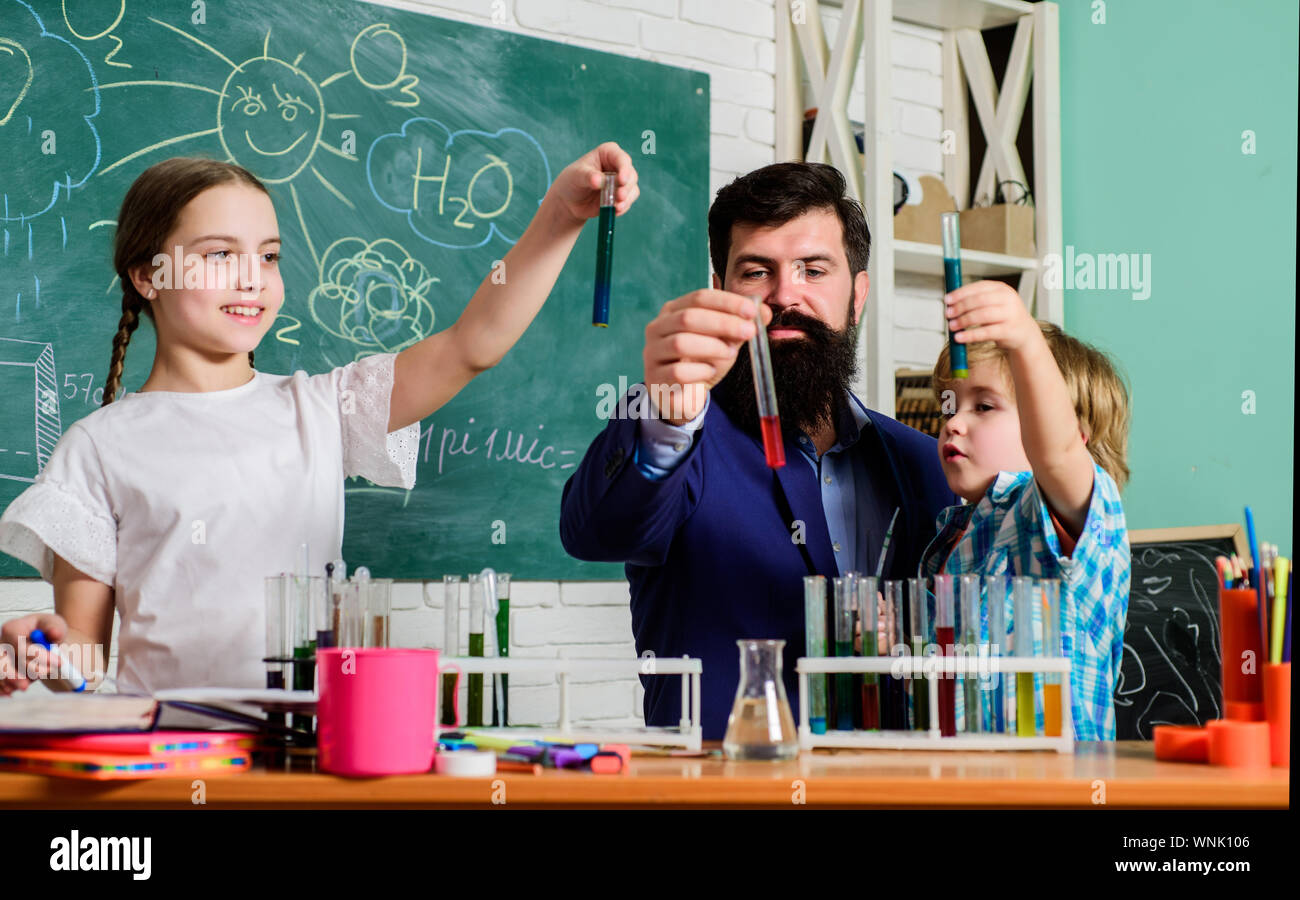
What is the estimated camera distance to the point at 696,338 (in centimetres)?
113

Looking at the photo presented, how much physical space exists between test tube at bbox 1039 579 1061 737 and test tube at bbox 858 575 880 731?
0.15 m

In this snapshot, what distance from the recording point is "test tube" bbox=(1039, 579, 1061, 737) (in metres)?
1.07

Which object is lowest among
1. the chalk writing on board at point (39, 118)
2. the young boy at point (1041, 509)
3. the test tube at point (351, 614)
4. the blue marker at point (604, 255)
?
the test tube at point (351, 614)

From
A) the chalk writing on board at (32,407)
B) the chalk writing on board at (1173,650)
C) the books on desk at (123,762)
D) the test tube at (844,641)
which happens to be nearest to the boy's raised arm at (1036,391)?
the test tube at (844,641)

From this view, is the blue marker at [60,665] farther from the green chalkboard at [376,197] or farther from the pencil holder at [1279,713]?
the green chalkboard at [376,197]

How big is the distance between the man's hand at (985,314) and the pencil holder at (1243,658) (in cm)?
30

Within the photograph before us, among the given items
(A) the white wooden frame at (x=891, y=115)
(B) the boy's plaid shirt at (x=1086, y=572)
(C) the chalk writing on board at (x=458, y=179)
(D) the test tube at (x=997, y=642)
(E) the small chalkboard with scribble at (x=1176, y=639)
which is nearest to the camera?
(D) the test tube at (x=997, y=642)

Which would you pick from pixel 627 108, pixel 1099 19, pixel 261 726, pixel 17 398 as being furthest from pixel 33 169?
pixel 1099 19

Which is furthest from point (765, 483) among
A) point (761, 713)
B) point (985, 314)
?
point (761, 713)

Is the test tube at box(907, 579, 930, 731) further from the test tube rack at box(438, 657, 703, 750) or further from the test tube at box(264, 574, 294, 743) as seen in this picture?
the test tube at box(264, 574, 294, 743)

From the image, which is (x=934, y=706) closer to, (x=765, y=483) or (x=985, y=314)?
(x=985, y=314)

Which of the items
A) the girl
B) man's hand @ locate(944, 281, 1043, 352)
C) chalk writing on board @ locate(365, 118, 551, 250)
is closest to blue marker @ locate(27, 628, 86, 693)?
the girl

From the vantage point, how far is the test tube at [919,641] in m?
1.10
